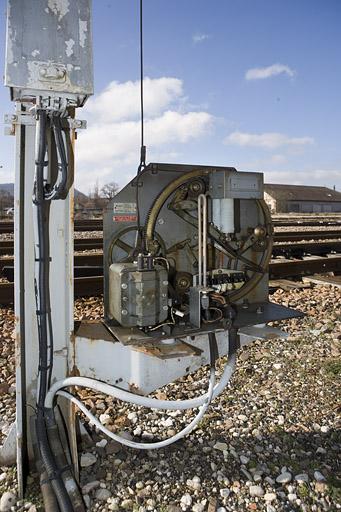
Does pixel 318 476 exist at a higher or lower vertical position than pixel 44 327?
lower

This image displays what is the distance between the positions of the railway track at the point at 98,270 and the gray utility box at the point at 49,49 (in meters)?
4.00

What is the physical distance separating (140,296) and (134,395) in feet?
1.74

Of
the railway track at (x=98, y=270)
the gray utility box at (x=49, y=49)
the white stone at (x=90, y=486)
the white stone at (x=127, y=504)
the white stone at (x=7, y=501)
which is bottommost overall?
the white stone at (x=127, y=504)

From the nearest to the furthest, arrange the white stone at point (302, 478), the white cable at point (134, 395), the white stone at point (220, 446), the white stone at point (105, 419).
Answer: the white cable at point (134, 395) → the white stone at point (302, 478) → the white stone at point (220, 446) → the white stone at point (105, 419)

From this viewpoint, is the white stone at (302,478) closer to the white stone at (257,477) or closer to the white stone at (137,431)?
the white stone at (257,477)

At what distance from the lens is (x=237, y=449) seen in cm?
272

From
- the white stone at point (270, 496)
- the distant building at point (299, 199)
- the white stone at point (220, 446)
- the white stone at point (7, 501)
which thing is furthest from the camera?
the distant building at point (299, 199)

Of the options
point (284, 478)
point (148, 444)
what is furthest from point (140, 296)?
point (284, 478)

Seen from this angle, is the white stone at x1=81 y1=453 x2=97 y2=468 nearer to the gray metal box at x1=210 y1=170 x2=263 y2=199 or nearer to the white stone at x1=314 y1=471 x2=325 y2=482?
the white stone at x1=314 y1=471 x2=325 y2=482

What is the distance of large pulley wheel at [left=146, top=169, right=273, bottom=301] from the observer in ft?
8.37

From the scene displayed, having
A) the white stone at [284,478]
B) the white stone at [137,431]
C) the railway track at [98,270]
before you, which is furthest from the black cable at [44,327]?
the railway track at [98,270]

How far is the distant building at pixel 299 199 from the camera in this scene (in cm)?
4722

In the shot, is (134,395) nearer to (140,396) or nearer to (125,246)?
(140,396)

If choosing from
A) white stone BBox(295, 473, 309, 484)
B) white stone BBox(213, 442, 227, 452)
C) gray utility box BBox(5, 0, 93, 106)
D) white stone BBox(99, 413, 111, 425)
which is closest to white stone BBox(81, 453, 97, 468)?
white stone BBox(99, 413, 111, 425)
